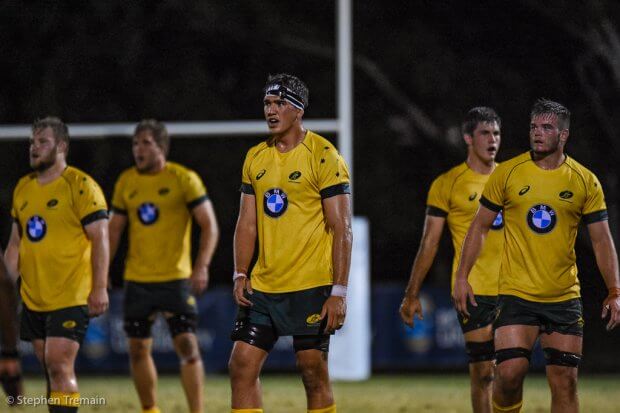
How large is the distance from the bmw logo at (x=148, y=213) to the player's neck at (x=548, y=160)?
3.77m

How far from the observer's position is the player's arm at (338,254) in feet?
26.3

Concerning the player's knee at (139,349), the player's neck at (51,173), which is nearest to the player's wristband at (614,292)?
the player's neck at (51,173)

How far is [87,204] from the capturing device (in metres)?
9.62

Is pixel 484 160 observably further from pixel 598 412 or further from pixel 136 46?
pixel 136 46

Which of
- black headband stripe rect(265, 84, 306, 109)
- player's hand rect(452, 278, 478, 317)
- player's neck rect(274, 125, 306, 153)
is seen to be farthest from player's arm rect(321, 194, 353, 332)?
player's hand rect(452, 278, 478, 317)

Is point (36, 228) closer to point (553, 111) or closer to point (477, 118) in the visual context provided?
point (477, 118)

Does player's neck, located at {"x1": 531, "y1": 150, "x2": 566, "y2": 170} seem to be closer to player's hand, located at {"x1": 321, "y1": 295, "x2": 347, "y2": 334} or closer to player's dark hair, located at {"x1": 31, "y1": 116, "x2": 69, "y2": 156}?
player's hand, located at {"x1": 321, "y1": 295, "x2": 347, "y2": 334}

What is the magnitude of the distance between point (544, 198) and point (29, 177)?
3878mm

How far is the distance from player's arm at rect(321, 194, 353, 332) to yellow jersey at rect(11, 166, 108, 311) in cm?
227

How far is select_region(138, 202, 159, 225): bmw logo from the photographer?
1121cm

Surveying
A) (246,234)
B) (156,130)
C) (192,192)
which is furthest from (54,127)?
(246,234)

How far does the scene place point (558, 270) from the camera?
8.61 metres

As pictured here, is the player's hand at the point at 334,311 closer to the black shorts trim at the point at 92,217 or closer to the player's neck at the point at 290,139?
the player's neck at the point at 290,139

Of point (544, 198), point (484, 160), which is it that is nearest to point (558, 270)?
point (544, 198)
